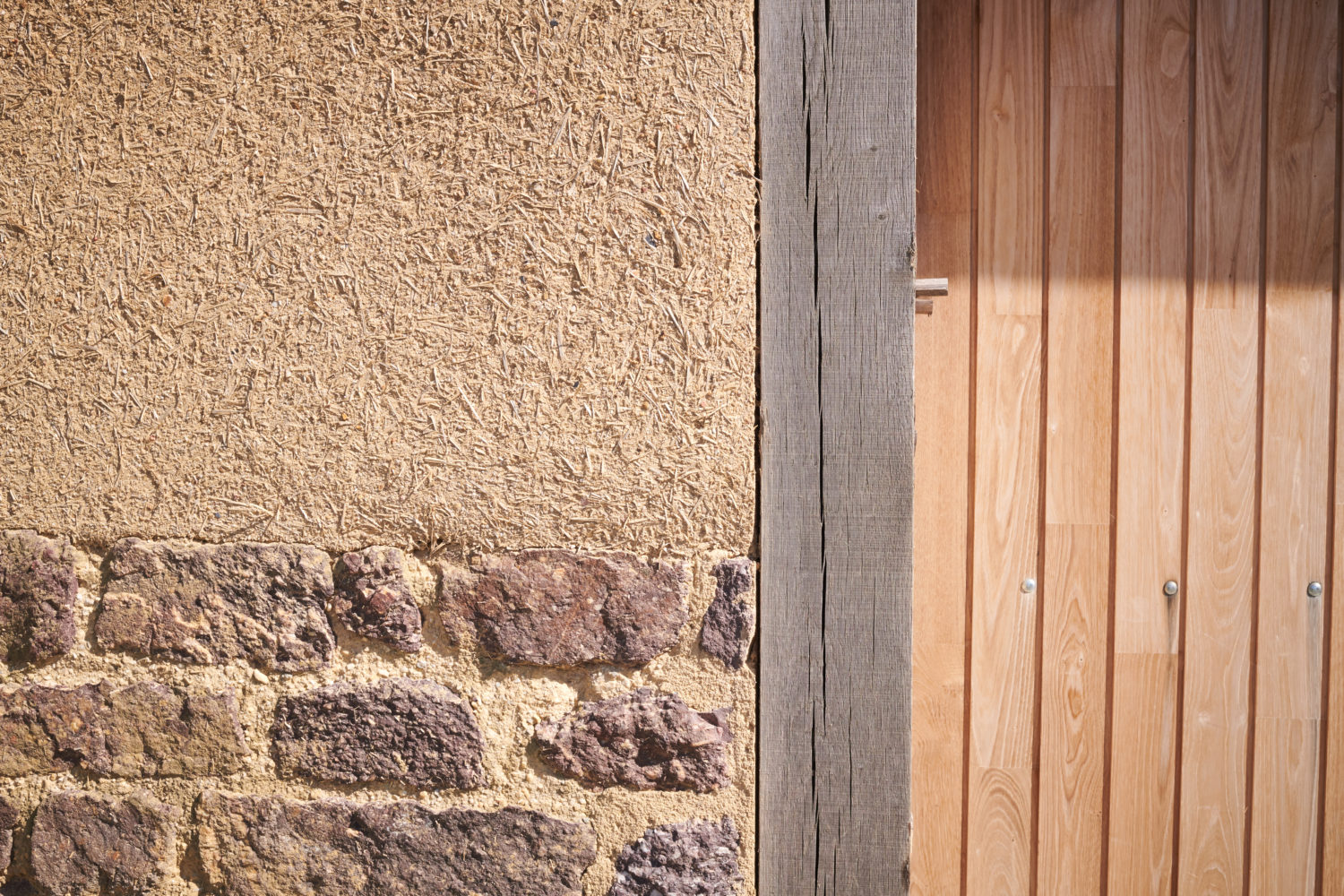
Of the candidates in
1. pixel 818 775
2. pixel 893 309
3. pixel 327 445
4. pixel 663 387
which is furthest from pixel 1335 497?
pixel 327 445

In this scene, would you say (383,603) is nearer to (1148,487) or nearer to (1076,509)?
(1076,509)

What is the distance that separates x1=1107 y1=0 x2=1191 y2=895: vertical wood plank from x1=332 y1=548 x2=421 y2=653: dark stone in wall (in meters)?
1.26

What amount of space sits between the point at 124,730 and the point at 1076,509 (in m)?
1.63

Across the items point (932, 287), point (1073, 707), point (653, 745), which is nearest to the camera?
point (653, 745)

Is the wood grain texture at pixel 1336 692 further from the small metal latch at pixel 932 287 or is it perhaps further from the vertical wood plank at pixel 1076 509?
the small metal latch at pixel 932 287

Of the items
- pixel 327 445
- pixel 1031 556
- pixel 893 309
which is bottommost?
pixel 1031 556

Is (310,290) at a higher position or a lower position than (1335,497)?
higher

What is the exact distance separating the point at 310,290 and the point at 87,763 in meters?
0.79

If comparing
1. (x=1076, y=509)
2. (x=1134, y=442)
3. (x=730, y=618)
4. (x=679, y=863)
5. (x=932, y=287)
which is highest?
(x=932, y=287)

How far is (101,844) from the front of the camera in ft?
3.64

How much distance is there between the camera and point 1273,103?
4.46ft

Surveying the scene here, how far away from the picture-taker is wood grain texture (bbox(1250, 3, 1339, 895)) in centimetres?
136

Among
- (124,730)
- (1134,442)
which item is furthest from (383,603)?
(1134,442)

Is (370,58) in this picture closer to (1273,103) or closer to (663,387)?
(663,387)
